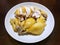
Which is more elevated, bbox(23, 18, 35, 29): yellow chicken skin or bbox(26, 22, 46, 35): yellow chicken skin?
bbox(23, 18, 35, 29): yellow chicken skin

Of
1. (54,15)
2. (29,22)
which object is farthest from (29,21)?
(54,15)

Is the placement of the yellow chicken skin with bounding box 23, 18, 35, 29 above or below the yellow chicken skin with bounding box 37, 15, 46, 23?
below

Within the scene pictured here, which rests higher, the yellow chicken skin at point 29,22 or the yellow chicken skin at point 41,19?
the yellow chicken skin at point 41,19

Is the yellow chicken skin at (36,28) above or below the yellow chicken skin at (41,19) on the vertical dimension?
below

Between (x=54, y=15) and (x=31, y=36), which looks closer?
(x=31, y=36)

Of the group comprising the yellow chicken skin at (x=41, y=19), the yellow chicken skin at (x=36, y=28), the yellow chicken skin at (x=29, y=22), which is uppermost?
the yellow chicken skin at (x=41, y=19)

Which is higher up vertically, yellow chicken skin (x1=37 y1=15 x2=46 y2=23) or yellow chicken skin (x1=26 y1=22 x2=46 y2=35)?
yellow chicken skin (x1=37 y1=15 x2=46 y2=23)

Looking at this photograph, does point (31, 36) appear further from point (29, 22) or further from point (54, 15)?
point (54, 15)

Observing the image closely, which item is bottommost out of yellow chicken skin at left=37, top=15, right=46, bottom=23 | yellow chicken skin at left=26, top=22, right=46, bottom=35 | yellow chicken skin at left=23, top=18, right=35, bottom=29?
yellow chicken skin at left=26, top=22, right=46, bottom=35
